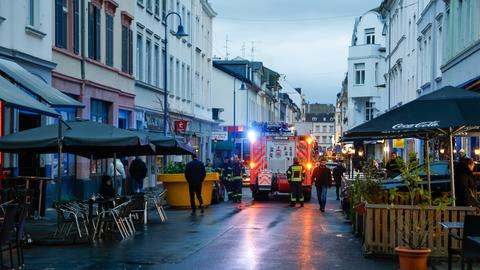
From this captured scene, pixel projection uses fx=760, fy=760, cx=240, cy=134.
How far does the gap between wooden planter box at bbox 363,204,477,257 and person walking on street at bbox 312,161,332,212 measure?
11798 millimetres

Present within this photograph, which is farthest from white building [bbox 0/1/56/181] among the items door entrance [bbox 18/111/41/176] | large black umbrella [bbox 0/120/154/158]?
large black umbrella [bbox 0/120/154/158]

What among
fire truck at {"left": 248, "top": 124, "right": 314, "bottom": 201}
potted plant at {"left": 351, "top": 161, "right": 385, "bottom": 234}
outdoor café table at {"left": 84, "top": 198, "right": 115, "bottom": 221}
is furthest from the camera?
fire truck at {"left": 248, "top": 124, "right": 314, "bottom": 201}

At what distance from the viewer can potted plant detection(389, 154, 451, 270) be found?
33.6 ft

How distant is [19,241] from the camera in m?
11.1

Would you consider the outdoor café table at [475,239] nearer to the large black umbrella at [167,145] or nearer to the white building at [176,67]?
the large black umbrella at [167,145]

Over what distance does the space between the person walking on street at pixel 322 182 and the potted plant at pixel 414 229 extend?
37.0 ft

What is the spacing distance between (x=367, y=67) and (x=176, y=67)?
27.2 metres

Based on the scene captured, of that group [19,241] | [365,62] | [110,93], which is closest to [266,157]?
[110,93]

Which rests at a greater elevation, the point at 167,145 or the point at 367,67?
the point at 367,67

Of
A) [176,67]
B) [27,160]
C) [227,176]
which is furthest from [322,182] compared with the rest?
[176,67]

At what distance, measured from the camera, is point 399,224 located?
12.7m

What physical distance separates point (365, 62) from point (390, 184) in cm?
4892

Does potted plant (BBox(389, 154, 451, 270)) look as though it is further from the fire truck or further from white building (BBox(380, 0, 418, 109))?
white building (BBox(380, 0, 418, 109))

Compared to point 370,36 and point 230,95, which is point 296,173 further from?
point 370,36
